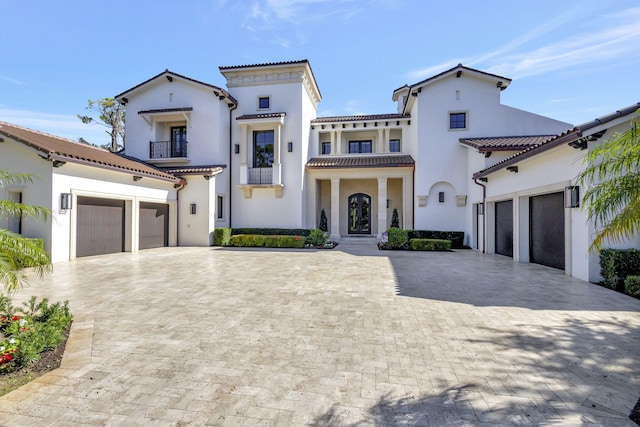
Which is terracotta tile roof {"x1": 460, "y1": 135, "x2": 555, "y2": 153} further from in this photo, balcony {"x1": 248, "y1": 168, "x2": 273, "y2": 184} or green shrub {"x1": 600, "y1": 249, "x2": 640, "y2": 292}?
balcony {"x1": 248, "y1": 168, "x2": 273, "y2": 184}

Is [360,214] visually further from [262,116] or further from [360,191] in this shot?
[262,116]

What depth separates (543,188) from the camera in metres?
9.81

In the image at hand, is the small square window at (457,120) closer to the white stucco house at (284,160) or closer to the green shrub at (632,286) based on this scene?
the white stucco house at (284,160)

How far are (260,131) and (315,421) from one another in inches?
724

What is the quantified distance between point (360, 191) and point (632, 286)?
16245mm

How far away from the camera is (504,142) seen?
1554cm

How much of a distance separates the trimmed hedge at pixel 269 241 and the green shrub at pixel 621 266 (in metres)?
12.1

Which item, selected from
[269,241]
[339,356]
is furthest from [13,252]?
[269,241]

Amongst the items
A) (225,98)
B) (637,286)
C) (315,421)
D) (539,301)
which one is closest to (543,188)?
(637,286)

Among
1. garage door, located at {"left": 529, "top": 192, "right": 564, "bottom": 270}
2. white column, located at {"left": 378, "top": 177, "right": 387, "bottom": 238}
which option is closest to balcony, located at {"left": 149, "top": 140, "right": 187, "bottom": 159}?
white column, located at {"left": 378, "top": 177, "right": 387, "bottom": 238}

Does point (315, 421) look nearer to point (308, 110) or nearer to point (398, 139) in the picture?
point (308, 110)

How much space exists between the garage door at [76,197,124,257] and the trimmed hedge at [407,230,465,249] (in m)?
14.9

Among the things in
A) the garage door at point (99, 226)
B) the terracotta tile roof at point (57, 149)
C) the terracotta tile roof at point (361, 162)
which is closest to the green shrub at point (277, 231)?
the terracotta tile roof at point (361, 162)

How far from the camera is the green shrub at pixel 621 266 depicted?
23.3ft
